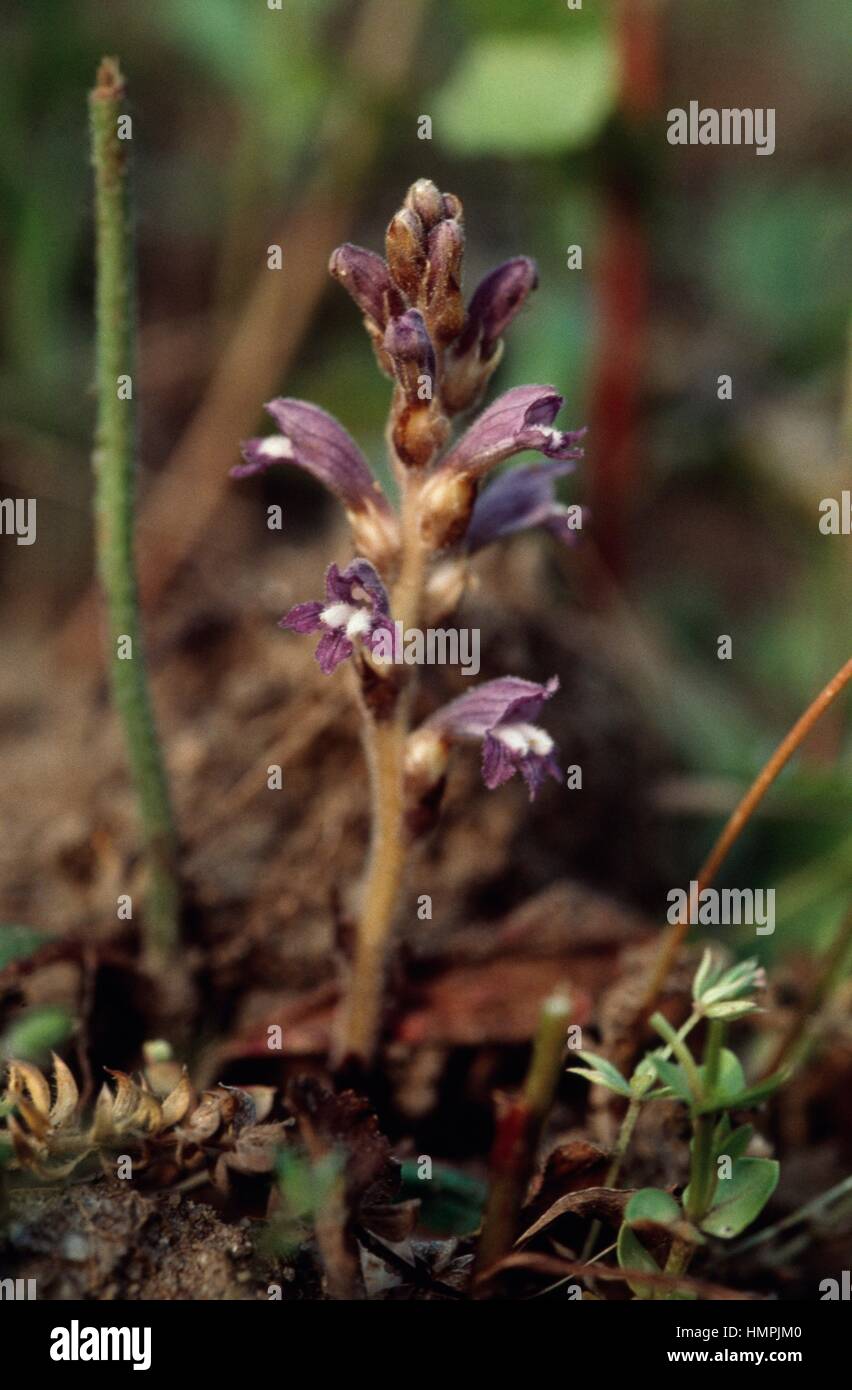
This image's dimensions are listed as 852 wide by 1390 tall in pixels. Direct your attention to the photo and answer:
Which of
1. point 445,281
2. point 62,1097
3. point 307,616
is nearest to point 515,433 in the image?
point 445,281

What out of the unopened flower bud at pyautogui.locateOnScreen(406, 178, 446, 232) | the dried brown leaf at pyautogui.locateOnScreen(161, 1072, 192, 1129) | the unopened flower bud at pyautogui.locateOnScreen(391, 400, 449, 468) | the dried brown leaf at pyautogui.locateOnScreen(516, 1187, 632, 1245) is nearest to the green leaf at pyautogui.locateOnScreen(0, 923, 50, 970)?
the dried brown leaf at pyautogui.locateOnScreen(161, 1072, 192, 1129)

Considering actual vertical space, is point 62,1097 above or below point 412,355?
below

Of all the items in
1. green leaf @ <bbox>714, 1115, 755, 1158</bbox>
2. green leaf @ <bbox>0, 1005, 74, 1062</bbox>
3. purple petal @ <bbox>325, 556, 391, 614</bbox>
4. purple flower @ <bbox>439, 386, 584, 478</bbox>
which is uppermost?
purple flower @ <bbox>439, 386, 584, 478</bbox>

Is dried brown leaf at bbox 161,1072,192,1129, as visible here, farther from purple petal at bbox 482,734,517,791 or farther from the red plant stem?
the red plant stem

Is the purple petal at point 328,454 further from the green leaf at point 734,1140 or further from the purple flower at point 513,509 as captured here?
the green leaf at point 734,1140

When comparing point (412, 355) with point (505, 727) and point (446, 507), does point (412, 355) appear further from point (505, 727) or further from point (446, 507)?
point (505, 727)

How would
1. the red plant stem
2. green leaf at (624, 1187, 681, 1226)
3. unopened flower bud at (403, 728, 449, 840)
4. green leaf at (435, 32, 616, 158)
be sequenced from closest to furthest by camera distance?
1. green leaf at (624, 1187, 681, 1226)
2. unopened flower bud at (403, 728, 449, 840)
3. green leaf at (435, 32, 616, 158)
4. the red plant stem

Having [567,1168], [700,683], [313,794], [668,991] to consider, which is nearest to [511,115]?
[700,683]
